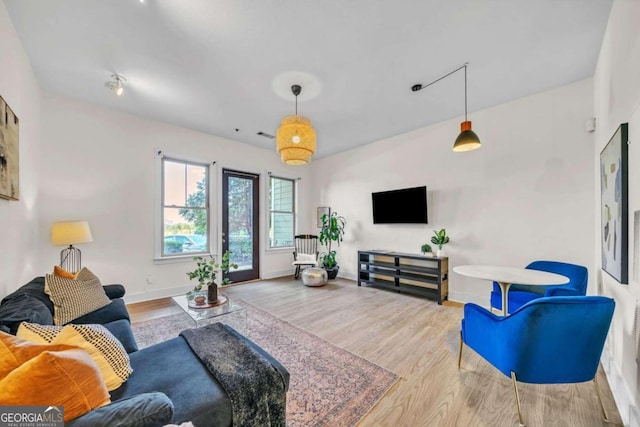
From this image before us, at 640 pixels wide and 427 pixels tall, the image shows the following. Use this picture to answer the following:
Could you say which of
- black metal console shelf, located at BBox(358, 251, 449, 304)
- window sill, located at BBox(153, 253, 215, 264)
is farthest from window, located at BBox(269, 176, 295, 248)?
black metal console shelf, located at BBox(358, 251, 449, 304)

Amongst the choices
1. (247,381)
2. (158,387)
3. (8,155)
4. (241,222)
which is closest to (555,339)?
(247,381)

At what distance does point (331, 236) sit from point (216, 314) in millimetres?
3328

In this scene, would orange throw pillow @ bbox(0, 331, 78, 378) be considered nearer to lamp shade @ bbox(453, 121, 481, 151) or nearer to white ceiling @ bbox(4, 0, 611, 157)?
white ceiling @ bbox(4, 0, 611, 157)

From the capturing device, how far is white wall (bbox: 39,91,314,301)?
3342 mm

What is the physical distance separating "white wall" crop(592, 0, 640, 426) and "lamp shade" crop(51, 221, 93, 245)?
4.97 m

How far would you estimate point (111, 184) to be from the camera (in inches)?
148

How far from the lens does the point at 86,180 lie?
140 inches

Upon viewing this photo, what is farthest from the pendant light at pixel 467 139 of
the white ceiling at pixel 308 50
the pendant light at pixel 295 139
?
the pendant light at pixel 295 139

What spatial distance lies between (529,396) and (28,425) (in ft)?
8.90

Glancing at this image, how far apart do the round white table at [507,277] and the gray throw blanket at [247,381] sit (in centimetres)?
188

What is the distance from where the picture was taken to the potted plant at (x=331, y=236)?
5.41 meters

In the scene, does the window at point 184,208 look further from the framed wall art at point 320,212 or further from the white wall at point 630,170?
the white wall at point 630,170

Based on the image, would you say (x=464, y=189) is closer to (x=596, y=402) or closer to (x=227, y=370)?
(x=596, y=402)

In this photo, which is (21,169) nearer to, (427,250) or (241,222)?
(241,222)
